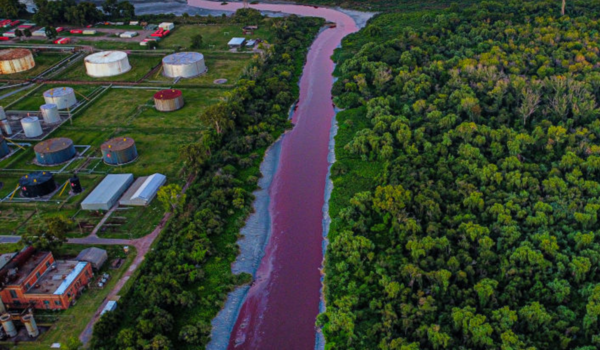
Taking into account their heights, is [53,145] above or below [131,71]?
below

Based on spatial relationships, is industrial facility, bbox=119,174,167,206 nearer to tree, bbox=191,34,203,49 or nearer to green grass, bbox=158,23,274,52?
green grass, bbox=158,23,274,52

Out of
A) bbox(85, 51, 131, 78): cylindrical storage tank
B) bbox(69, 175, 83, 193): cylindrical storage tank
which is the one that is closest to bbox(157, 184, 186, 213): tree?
bbox(69, 175, 83, 193): cylindrical storage tank

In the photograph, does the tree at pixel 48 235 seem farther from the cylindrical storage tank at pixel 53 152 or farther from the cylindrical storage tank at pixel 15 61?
the cylindrical storage tank at pixel 15 61

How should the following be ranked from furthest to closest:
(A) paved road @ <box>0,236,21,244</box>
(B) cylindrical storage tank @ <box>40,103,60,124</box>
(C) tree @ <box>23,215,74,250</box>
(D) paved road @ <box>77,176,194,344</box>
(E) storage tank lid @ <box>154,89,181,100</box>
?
(E) storage tank lid @ <box>154,89,181,100</box>
(B) cylindrical storage tank @ <box>40,103,60,124</box>
(A) paved road @ <box>0,236,21,244</box>
(C) tree @ <box>23,215,74,250</box>
(D) paved road @ <box>77,176,194,344</box>

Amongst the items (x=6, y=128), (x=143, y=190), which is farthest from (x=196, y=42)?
(x=143, y=190)

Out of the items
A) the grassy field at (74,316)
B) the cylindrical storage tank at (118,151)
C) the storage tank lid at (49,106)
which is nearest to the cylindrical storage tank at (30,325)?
the grassy field at (74,316)

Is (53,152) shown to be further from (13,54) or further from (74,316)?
(13,54)
